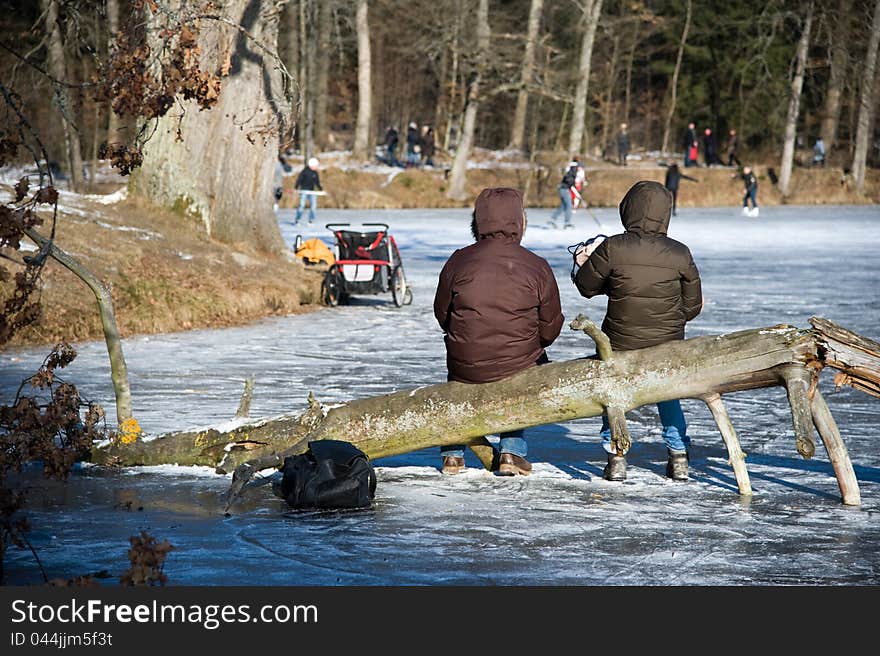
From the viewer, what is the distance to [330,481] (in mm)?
7301

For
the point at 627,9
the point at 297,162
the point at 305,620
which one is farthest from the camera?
the point at 627,9

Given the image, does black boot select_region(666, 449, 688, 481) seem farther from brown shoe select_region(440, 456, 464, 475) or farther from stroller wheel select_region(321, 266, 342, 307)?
stroller wheel select_region(321, 266, 342, 307)

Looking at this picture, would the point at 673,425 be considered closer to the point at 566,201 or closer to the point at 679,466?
the point at 679,466

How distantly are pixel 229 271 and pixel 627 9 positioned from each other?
162 feet

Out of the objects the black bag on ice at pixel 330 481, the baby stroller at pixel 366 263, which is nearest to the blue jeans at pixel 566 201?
the baby stroller at pixel 366 263

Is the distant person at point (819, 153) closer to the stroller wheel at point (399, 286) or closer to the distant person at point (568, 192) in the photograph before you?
the distant person at point (568, 192)

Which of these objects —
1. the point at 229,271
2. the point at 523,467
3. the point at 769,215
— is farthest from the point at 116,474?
the point at 769,215

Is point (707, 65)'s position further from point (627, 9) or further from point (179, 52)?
point (179, 52)

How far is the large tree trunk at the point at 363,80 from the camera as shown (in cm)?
5100

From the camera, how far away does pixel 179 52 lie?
640 cm

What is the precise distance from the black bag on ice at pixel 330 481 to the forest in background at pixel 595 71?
4234cm

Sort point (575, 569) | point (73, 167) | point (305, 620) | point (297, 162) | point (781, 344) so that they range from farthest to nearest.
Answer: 1. point (297, 162)
2. point (73, 167)
3. point (781, 344)
4. point (575, 569)
5. point (305, 620)

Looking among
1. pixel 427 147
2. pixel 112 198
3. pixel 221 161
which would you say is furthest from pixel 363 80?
pixel 112 198

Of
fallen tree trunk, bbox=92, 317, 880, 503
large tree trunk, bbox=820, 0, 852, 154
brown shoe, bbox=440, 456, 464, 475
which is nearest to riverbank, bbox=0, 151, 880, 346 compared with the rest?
fallen tree trunk, bbox=92, 317, 880, 503
